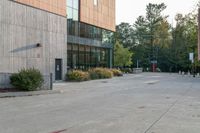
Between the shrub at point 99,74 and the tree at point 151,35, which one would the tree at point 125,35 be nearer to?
the tree at point 151,35

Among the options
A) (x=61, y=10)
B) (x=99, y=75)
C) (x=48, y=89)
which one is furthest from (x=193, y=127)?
(x=99, y=75)

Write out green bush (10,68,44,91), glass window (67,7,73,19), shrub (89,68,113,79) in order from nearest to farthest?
green bush (10,68,44,91) < glass window (67,7,73,19) < shrub (89,68,113,79)

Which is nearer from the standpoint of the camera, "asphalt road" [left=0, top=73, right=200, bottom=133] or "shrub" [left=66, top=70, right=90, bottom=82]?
"asphalt road" [left=0, top=73, right=200, bottom=133]

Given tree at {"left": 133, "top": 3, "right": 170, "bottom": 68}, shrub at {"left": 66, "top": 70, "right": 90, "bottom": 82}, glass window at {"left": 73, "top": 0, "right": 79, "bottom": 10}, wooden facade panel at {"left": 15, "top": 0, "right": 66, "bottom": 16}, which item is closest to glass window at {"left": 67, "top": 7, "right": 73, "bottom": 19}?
glass window at {"left": 73, "top": 0, "right": 79, "bottom": 10}

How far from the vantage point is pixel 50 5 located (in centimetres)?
3416

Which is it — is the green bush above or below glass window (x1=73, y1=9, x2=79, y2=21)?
below

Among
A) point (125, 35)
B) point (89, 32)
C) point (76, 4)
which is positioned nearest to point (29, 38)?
point (76, 4)

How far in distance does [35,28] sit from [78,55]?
39.7ft

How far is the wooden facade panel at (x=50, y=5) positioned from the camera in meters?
31.0

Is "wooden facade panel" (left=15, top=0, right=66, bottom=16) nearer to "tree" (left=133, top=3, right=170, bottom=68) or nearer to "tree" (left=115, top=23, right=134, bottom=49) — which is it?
"tree" (left=133, top=3, right=170, bottom=68)

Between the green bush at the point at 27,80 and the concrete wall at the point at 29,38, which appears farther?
the concrete wall at the point at 29,38

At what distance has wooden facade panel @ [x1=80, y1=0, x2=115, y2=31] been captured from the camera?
4349 centimetres

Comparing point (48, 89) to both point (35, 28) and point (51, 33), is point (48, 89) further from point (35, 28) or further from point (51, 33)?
point (51, 33)

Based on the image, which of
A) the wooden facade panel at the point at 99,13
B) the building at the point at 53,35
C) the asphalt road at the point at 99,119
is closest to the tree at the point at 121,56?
the wooden facade panel at the point at 99,13
